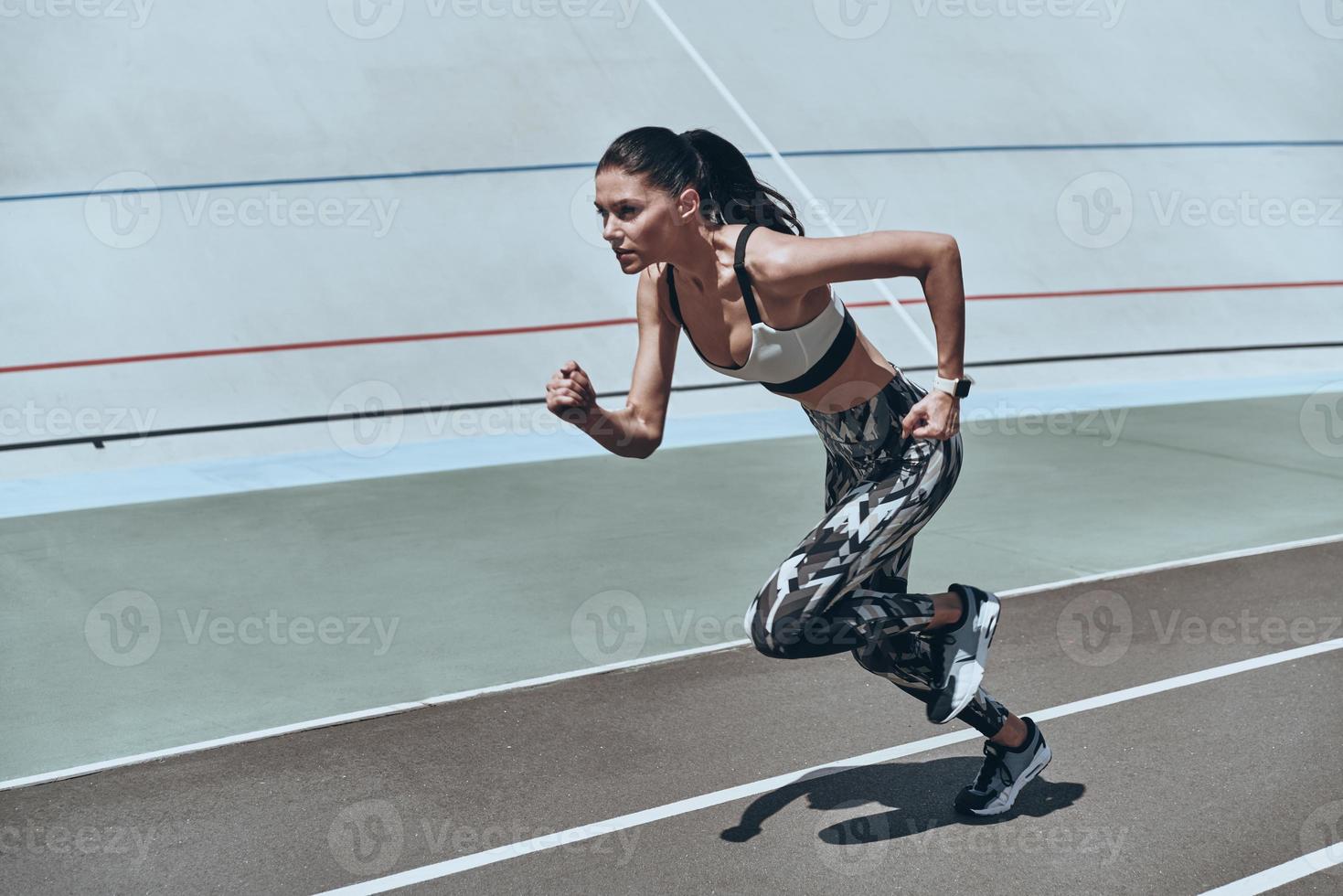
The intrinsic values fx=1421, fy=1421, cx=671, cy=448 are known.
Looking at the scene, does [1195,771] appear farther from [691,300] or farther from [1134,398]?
[1134,398]

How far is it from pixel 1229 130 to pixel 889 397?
12.5m

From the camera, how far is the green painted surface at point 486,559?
5.80m

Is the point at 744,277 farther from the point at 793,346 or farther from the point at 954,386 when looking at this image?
the point at 954,386

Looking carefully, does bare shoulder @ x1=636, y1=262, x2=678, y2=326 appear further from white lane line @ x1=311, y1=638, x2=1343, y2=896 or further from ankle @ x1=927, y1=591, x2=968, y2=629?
white lane line @ x1=311, y1=638, x2=1343, y2=896

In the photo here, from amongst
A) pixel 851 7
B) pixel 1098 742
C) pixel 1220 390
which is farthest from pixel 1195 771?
pixel 851 7

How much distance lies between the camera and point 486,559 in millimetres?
7633

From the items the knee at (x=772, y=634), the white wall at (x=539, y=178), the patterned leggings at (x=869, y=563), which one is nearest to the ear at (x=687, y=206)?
the patterned leggings at (x=869, y=563)

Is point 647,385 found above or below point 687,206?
below

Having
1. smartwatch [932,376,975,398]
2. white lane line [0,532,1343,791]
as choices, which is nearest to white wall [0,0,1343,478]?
white lane line [0,532,1343,791]

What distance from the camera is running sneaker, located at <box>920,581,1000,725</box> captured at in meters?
4.31

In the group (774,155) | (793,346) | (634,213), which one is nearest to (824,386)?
(793,346)

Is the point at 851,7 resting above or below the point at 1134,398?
above

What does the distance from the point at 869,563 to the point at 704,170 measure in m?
1.25

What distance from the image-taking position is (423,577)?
7.28 meters
